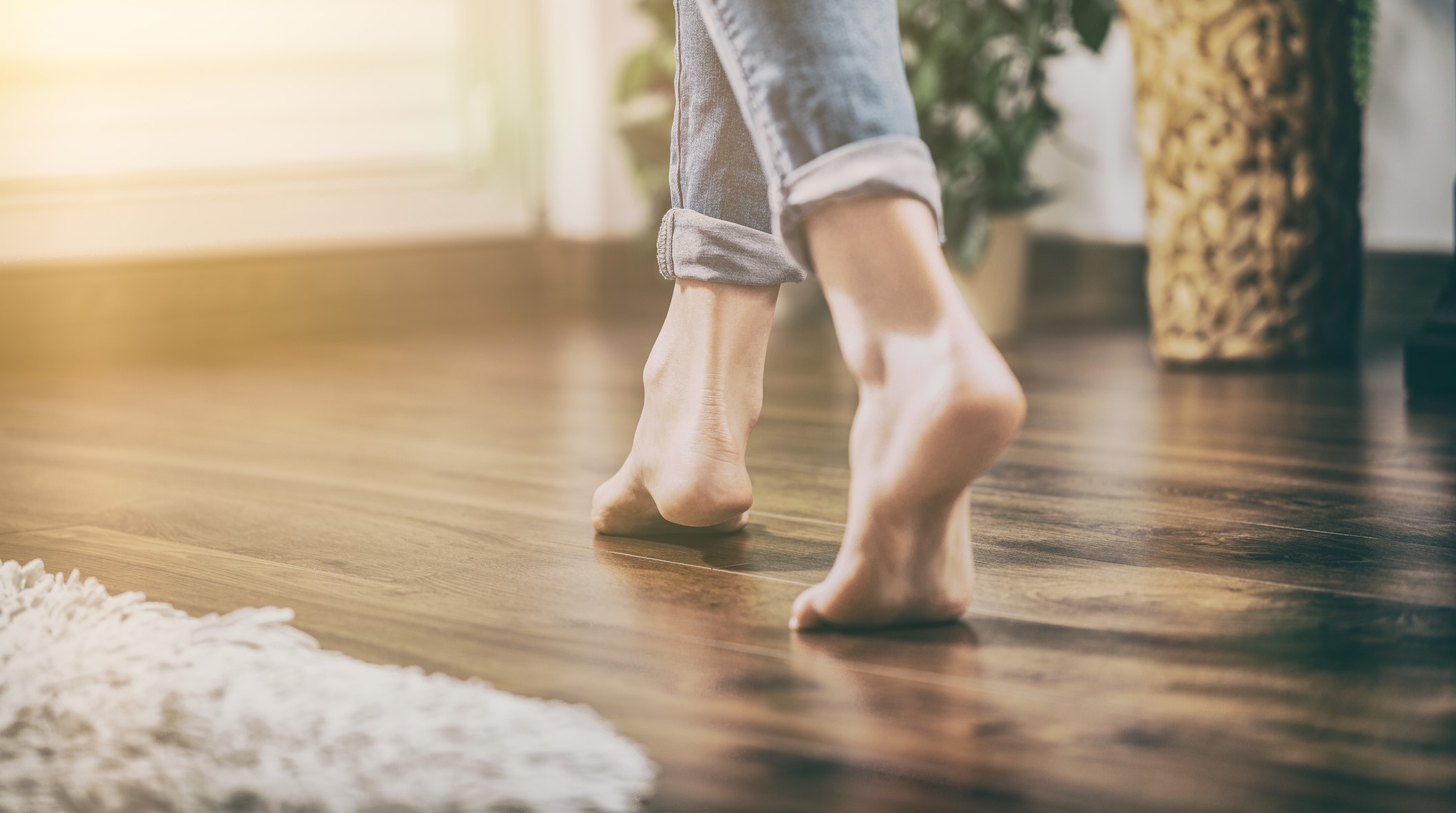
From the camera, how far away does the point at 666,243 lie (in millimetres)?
870

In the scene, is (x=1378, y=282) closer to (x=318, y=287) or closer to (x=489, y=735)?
(x=318, y=287)

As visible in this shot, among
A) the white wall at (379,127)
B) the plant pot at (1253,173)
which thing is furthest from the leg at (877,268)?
the white wall at (379,127)

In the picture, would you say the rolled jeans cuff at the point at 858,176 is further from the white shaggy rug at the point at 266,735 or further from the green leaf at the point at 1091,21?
the green leaf at the point at 1091,21

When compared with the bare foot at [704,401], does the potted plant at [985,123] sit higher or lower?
higher

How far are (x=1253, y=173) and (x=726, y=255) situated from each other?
962mm

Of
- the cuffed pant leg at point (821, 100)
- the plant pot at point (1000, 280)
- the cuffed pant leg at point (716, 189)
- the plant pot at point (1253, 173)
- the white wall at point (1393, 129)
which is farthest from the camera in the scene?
the plant pot at point (1000, 280)

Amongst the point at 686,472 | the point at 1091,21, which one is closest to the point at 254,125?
the point at 1091,21

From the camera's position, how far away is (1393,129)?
1.90 metres

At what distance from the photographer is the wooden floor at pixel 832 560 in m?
0.54

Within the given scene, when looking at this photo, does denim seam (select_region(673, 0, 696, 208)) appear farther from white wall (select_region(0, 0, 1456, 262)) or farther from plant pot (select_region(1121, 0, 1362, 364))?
white wall (select_region(0, 0, 1456, 262))

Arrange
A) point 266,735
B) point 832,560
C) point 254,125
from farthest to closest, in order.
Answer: point 254,125 → point 832,560 → point 266,735

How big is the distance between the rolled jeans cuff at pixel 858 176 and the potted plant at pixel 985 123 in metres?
1.24

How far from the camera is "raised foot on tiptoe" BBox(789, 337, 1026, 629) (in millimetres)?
639

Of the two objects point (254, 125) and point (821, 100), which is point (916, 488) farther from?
point (254, 125)
